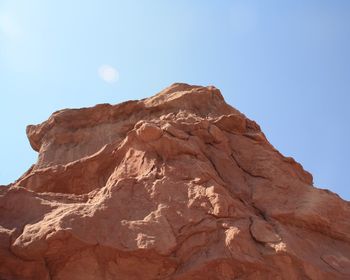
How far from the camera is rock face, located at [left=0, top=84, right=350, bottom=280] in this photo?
8.56 meters

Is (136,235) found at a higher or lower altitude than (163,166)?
lower

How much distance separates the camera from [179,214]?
9570 mm

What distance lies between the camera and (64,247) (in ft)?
28.0

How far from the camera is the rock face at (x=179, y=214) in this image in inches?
337

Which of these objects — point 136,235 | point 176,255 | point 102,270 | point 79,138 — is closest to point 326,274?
point 176,255

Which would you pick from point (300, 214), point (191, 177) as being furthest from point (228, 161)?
point (300, 214)

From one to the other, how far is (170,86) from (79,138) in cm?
405

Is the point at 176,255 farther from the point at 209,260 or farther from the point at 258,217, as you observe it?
the point at 258,217

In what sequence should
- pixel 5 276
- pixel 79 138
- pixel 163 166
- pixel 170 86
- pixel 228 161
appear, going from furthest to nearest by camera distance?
pixel 170 86 < pixel 79 138 < pixel 228 161 < pixel 163 166 < pixel 5 276

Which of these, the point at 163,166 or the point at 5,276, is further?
the point at 163,166

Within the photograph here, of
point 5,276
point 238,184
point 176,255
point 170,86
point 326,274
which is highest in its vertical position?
point 170,86

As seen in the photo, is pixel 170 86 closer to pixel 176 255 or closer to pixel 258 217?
pixel 258 217

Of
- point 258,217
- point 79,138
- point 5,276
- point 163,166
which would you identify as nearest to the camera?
point 5,276

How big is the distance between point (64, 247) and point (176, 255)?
2.18 m
